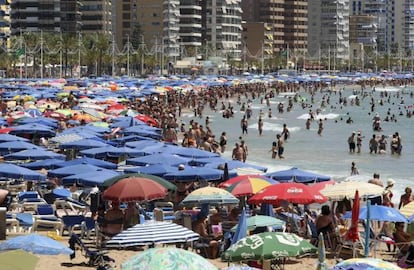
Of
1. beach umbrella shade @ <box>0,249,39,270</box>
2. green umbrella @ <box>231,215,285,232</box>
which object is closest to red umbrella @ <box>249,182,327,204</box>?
green umbrella @ <box>231,215,285,232</box>

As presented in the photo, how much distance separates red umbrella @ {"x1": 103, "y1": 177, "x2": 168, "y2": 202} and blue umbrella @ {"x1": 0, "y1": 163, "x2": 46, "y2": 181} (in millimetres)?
3375

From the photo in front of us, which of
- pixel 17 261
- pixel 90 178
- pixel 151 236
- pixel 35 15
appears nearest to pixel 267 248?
pixel 151 236

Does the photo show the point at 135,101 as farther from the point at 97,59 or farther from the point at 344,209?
the point at 97,59

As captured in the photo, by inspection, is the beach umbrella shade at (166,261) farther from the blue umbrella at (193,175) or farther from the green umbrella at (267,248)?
the blue umbrella at (193,175)

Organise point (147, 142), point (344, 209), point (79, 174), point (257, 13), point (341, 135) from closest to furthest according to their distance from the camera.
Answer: point (344, 209)
point (79, 174)
point (147, 142)
point (341, 135)
point (257, 13)

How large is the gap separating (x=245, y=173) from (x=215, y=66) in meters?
108

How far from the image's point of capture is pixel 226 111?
62375 millimetres

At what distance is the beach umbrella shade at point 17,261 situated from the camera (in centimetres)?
805

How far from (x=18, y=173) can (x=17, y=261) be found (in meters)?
10.4

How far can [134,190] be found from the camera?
15.4m

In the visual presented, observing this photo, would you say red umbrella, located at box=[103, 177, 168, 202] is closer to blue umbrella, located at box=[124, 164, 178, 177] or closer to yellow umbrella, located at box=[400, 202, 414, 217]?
blue umbrella, located at box=[124, 164, 178, 177]

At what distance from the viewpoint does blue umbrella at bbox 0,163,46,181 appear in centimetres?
1844

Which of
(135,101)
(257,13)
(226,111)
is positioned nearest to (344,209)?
(135,101)

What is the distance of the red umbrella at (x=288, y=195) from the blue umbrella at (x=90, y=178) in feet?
11.2
